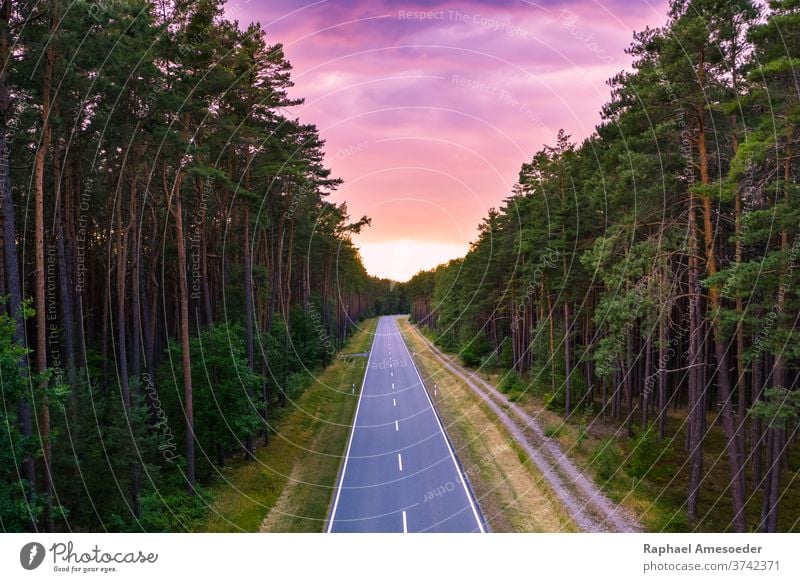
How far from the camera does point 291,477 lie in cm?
2364

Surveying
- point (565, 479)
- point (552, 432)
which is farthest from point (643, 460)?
point (552, 432)

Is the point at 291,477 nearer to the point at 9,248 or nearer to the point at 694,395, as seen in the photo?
the point at 9,248

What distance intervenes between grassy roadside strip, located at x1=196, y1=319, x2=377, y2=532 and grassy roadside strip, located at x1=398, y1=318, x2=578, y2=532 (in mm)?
6329

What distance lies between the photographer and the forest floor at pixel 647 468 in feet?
64.6

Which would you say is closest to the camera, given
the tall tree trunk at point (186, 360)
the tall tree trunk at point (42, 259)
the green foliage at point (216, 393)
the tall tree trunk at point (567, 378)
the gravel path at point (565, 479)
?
the tall tree trunk at point (42, 259)

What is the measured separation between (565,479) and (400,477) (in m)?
7.12

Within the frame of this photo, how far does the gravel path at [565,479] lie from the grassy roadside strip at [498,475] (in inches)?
18.2

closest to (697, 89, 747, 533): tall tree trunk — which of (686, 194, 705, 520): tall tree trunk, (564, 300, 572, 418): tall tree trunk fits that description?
(686, 194, 705, 520): tall tree trunk

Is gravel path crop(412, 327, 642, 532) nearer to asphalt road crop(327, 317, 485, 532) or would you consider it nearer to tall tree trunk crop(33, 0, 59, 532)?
asphalt road crop(327, 317, 485, 532)

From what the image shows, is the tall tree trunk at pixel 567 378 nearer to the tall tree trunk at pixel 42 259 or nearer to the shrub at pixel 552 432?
the shrub at pixel 552 432

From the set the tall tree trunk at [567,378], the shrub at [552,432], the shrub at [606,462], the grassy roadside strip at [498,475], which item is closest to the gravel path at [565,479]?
the shrub at [552,432]

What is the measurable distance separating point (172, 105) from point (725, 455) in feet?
104

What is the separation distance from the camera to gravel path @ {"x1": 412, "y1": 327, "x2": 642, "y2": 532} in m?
18.3

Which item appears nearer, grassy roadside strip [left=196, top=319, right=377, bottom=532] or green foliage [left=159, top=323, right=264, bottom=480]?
grassy roadside strip [left=196, top=319, right=377, bottom=532]
